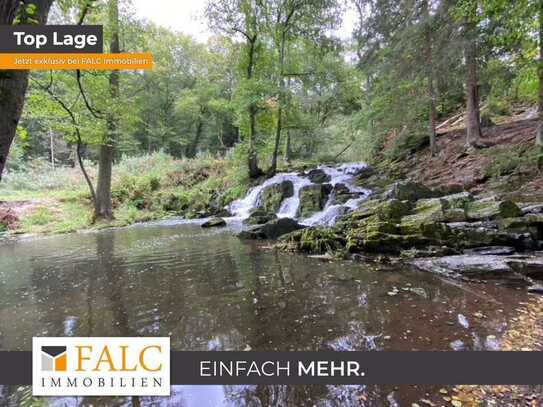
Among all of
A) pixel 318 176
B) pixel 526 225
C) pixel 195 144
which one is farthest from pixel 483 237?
pixel 195 144

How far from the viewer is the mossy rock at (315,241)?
6125mm

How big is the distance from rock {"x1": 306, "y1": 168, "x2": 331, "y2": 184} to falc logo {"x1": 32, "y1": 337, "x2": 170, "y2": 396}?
38.0ft

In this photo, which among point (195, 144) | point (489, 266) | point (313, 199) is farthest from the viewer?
point (195, 144)

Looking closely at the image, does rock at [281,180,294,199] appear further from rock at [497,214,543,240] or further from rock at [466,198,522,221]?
rock at [497,214,543,240]

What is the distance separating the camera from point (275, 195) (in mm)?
12797

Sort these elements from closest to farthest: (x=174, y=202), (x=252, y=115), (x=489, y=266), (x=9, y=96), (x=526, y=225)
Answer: (x=9, y=96) < (x=489, y=266) < (x=526, y=225) < (x=252, y=115) < (x=174, y=202)

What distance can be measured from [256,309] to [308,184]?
9723 millimetres

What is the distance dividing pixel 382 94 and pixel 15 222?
644 inches

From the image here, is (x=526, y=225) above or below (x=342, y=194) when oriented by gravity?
below

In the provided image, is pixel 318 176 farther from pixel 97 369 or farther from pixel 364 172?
pixel 97 369

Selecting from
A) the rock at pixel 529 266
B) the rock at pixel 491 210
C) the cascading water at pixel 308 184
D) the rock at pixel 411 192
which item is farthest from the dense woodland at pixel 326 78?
the rock at pixel 529 266

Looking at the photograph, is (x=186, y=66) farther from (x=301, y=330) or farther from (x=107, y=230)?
(x=301, y=330)

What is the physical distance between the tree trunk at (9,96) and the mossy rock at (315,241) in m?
5.22

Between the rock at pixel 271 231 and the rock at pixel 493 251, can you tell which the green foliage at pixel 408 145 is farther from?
the rock at pixel 493 251
